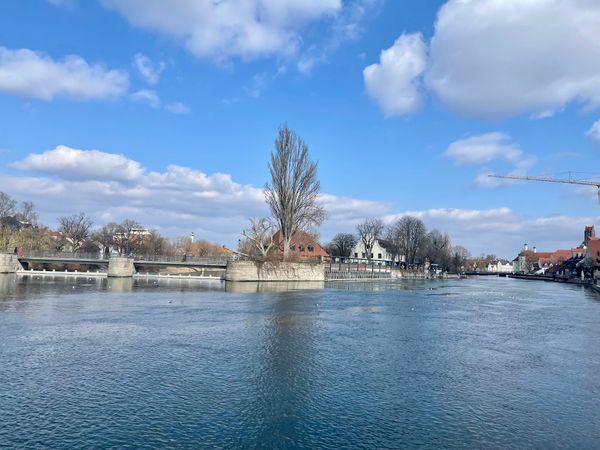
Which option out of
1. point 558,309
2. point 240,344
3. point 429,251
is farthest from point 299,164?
point 429,251

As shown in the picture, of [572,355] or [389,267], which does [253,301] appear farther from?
[389,267]

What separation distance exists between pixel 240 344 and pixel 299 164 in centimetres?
4479

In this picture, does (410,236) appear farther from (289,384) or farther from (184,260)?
(289,384)

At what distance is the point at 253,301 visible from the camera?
32.4m

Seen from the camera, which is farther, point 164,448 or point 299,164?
point 299,164

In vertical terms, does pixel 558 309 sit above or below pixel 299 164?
below

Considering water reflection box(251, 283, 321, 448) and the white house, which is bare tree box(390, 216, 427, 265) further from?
water reflection box(251, 283, 321, 448)

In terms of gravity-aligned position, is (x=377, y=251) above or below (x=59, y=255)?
above

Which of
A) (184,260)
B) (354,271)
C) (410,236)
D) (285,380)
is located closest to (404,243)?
(410,236)

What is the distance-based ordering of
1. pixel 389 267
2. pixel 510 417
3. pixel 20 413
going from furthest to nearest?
pixel 389 267, pixel 510 417, pixel 20 413

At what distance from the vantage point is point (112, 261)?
207 feet

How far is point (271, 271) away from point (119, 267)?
2202cm

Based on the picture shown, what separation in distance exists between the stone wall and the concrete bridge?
22.3 ft

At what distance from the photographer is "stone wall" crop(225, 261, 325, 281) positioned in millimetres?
56531
